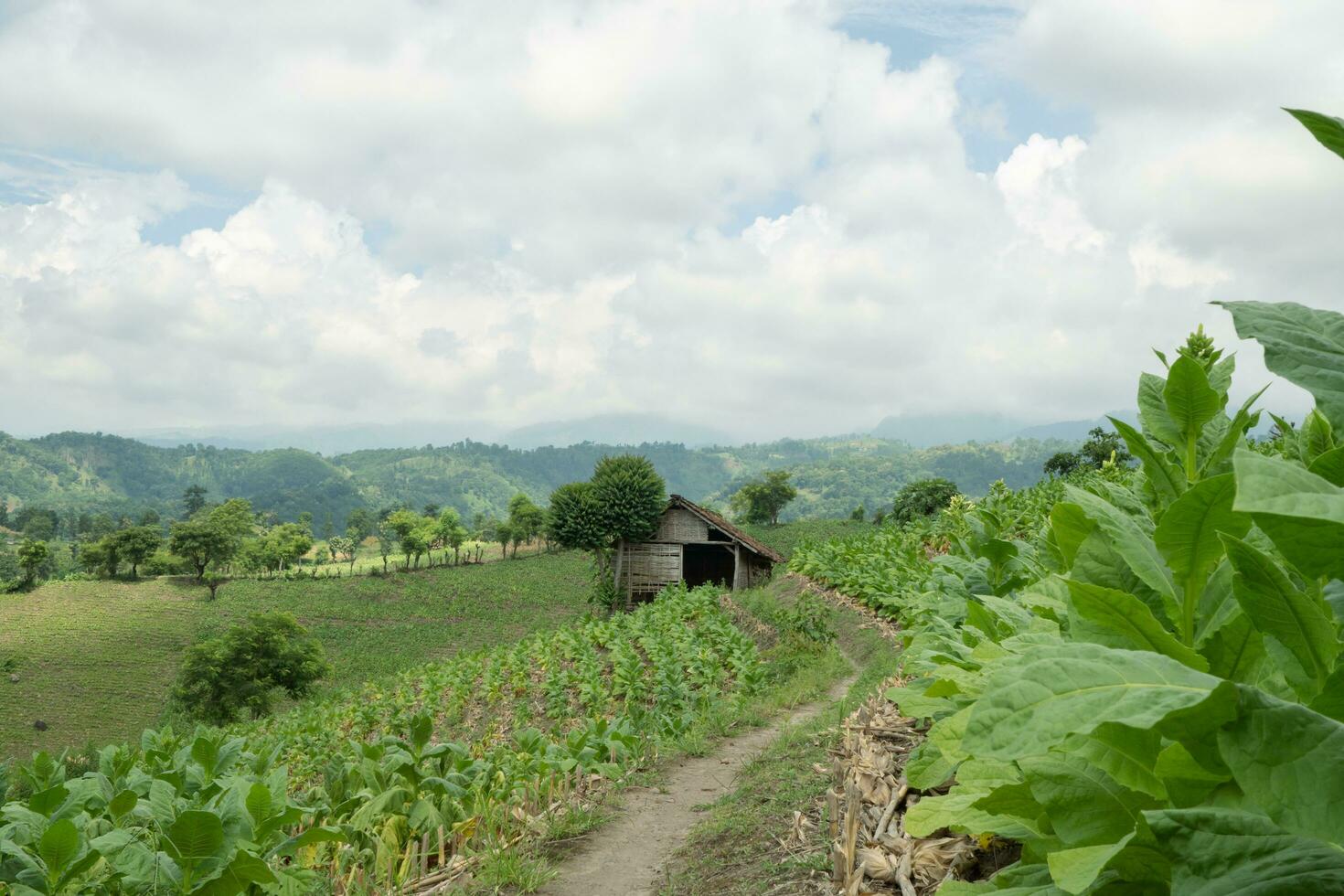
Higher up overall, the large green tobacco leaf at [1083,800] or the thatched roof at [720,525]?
the large green tobacco leaf at [1083,800]

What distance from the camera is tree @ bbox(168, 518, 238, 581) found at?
7719 centimetres

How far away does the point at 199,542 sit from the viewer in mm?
77500

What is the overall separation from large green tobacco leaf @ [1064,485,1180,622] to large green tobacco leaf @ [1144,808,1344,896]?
555 millimetres

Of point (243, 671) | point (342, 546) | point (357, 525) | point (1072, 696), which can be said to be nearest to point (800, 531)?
point (243, 671)

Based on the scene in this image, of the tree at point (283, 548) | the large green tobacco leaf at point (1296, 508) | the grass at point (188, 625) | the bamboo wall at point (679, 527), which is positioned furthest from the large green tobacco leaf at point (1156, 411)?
the tree at point (283, 548)

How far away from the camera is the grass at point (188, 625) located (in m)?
39.9

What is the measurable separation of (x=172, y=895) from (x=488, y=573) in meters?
71.0

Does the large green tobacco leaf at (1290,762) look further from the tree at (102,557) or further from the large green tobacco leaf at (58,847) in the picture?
the tree at (102,557)

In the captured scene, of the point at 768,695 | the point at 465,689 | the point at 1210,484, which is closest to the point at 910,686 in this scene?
the point at 1210,484

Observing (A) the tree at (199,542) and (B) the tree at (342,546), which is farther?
(B) the tree at (342,546)

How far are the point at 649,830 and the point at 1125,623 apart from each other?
632 cm

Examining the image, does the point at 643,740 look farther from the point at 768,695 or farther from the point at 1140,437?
the point at 1140,437

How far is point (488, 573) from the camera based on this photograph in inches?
2889

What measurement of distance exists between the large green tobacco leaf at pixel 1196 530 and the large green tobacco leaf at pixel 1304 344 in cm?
16
